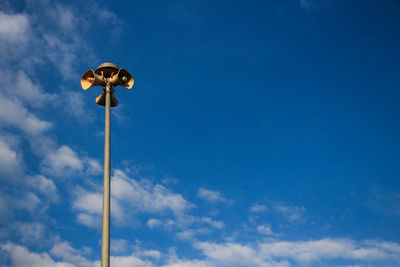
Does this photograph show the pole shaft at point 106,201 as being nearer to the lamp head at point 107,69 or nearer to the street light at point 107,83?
the street light at point 107,83

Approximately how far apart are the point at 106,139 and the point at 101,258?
12.7 feet

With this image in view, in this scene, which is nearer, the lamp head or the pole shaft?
the pole shaft

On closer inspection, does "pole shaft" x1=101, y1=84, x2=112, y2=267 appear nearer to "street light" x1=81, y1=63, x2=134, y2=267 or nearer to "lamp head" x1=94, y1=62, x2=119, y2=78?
"street light" x1=81, y1=63, x2=134, y2=267

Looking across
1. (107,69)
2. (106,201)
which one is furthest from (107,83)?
(106,201)

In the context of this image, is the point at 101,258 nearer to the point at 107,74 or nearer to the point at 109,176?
the point at 109,176

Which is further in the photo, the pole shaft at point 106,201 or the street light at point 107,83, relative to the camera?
the street light at point 107,83

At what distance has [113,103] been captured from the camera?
621 inches

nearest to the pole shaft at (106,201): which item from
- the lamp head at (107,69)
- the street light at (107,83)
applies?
the street light at (107,83)

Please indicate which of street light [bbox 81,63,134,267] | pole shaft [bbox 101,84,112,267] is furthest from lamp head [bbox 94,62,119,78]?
pole shaft [bbox 101,84,112,267]

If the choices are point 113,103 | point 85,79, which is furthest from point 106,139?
point 85,79

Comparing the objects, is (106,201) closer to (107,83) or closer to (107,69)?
(107,83)

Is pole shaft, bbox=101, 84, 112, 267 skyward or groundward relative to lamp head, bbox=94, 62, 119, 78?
groundward

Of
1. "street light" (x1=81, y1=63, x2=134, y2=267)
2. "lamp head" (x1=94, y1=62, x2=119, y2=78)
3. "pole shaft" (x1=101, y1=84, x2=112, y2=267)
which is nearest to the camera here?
"pole shaft" (x1=101, y1=84, x2=112, y2=267)

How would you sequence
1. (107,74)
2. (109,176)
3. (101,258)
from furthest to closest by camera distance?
(107,74)
(109,176)
(101,258)
